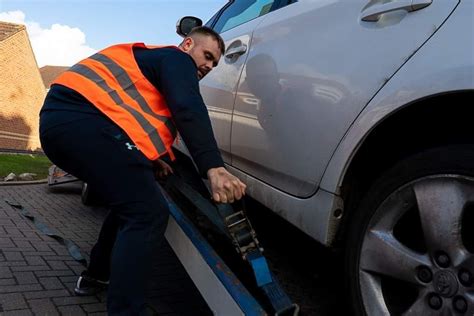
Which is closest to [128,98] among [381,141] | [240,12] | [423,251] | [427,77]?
[381,141]

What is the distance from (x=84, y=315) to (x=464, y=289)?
1.97 metres

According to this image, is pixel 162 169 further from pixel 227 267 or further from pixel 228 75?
pixel 227 267

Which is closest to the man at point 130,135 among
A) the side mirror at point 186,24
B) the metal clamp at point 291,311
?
the metal clamp at point 291,311

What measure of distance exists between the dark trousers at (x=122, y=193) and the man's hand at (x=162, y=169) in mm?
632

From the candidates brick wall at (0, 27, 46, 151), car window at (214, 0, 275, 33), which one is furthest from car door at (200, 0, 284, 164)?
brick wall at (0, 27, 46, 151)

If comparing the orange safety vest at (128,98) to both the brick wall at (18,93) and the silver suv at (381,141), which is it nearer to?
the silver suv at (381,141)

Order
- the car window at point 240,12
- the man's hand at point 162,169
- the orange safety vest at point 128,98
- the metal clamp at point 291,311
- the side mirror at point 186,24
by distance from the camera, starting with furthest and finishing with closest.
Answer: the side mirror at point 186,24
the car window at point 240,12
the man's hand at point 162,169
the orange safety vest at point 128,98
the metal clamp at point 291,311

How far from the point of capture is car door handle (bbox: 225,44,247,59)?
9.03 ft

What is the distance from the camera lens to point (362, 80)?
1.67 m

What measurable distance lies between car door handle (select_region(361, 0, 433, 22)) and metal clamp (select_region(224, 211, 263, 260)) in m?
1.00

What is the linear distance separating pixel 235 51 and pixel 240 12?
828 millimetres

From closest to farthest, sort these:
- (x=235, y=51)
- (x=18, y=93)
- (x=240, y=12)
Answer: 1. (x=235, y=51)
2. (x=240, y=12)
3. (x=18, y=93)

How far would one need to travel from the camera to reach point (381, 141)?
1725 millimetres

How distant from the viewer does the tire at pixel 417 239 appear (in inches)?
52.8
